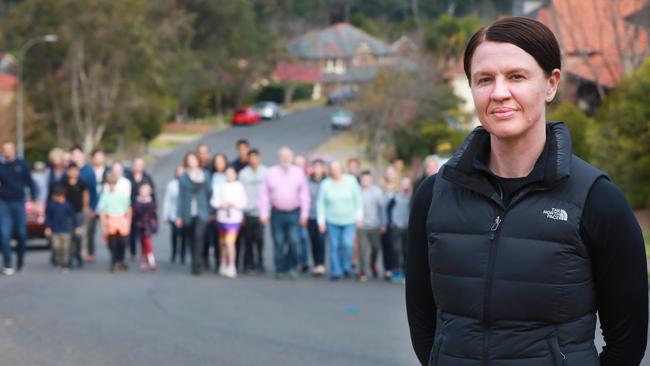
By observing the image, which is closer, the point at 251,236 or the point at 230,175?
the point at 230,175

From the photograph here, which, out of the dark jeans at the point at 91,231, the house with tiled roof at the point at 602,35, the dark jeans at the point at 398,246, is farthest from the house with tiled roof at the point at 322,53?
the dark jeans at the point at 398,246

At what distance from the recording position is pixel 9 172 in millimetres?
17969

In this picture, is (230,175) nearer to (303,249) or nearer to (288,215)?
(288,215)

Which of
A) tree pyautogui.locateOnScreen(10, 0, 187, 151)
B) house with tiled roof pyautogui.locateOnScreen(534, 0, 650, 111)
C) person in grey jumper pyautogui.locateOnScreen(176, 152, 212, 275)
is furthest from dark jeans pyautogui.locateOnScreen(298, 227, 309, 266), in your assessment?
tree pyautogui.locateOnScreen(10, 0, 187, 151)

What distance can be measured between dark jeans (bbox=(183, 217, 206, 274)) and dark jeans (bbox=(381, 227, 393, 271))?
8.96 feet

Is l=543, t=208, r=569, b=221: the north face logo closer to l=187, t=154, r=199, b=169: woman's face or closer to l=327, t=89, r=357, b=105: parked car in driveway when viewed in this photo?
l=187, t=154, r=199, b=169: woman's face

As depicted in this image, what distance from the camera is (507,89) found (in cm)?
374

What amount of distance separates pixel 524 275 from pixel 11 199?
49.7 feet

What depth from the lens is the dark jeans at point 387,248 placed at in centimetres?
1898

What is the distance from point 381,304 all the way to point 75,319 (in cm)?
381

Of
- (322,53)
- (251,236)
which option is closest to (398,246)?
(251,236)

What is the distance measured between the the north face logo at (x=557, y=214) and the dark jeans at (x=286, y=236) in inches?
584

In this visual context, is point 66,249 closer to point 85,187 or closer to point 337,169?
point 85,187

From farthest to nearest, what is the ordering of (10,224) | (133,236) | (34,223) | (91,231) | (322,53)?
(322,53) < (34,223) < (133,236) < (91,231) < (10,224)
